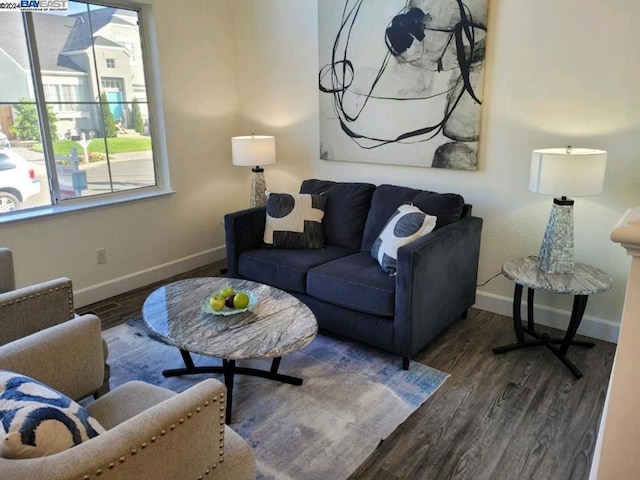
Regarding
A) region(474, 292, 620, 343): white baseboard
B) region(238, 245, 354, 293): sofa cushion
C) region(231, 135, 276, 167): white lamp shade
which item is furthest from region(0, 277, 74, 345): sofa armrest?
region(474, 292, 620, 343): white baseboard

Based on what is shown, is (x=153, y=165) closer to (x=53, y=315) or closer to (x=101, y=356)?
(x=53, y=315)

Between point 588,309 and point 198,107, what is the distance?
11.0ft

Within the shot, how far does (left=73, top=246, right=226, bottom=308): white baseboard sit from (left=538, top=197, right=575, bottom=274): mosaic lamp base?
9.52 ft

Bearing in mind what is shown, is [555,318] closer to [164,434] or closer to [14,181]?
[164,434]

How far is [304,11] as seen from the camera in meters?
3.79

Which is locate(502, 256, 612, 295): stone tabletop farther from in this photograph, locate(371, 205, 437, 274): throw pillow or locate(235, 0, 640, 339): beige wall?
locate(371, 205, 437, 274): throw pillow

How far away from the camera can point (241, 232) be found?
130 inches

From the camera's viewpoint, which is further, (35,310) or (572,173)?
(572,173)

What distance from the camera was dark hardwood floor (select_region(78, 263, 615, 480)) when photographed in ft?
6.29

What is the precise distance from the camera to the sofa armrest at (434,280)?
249 cm

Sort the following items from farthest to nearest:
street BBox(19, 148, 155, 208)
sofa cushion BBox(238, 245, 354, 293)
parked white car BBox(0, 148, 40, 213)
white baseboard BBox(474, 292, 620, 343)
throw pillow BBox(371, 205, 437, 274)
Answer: street BBox(19, 148, 155, 208)
parked white car BBox(0, 148, 40, 213)
sofa cushion BBox(238, 245, 354, 293)
white baseboard BBox(474, 292, 620, 343)
throw pillow BBox(371, 205, 437, 274)

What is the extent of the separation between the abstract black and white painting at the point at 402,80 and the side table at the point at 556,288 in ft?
2.75

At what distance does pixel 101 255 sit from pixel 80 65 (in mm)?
1388

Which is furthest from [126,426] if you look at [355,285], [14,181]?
[14,181]
